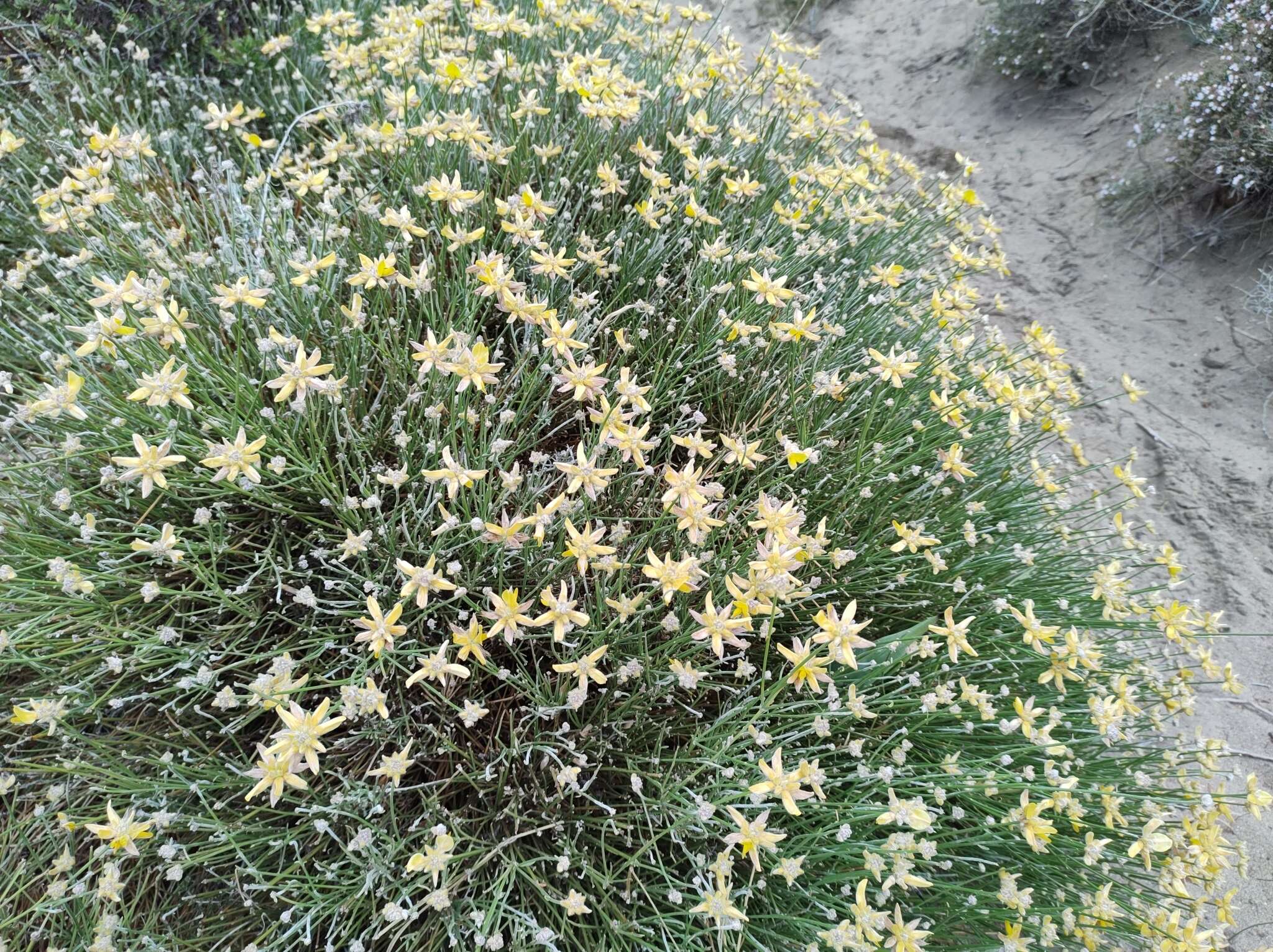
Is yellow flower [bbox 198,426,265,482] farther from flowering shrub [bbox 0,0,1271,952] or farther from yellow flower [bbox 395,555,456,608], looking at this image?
yellow flower [bbox 395,555,456,608]

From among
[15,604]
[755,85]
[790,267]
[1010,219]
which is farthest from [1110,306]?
[15,604]

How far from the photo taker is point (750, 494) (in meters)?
2.46

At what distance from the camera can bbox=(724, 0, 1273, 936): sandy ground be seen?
348cm

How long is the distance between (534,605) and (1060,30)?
7021 mm

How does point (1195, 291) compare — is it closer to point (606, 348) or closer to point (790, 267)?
point (790, 267)

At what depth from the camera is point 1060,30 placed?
609 cm

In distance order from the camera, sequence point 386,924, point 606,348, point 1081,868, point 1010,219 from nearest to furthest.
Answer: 1. point 386,924
2. point 1081,868
3. point 606,348
4. point 1010,219

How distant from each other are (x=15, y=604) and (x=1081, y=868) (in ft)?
10.2

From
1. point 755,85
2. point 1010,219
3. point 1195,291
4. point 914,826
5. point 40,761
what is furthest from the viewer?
point 1010,219

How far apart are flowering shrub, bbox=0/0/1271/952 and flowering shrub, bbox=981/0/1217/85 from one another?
4.61m

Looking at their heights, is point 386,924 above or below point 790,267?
below

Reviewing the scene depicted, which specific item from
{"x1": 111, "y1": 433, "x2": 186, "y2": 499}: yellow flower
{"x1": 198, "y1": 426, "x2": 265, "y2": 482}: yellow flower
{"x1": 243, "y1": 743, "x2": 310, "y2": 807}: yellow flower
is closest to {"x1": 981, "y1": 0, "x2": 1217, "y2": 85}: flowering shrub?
{"x1": 198, "y1": 426, "x2": 265, "y2": 482}: yellow flower

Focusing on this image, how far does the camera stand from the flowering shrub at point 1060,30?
5.77 m

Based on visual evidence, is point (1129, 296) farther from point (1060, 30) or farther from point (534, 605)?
point (534, 605)
